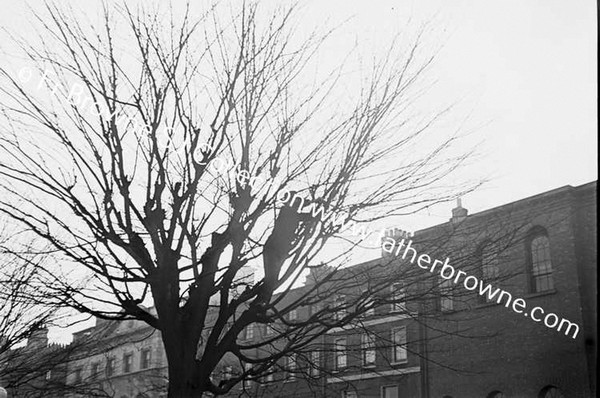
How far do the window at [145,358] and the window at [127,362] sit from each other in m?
1.33

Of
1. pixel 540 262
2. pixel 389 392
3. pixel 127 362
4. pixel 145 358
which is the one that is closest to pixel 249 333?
pixel 145 358

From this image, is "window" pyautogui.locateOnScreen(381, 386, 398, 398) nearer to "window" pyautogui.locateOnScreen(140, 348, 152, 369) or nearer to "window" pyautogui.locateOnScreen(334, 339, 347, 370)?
"window" pyautogui.locateOnScreen(334, 339, 347, 370)

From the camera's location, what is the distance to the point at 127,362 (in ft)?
142

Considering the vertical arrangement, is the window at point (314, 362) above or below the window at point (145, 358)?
above

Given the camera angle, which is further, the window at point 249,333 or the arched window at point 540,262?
the window at point 249,333

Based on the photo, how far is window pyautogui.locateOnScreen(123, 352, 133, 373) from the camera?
4281 cm

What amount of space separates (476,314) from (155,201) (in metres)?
18.6

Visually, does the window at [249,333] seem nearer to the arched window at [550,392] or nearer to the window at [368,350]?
the window at [368,350]

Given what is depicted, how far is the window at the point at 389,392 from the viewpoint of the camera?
88.7ft

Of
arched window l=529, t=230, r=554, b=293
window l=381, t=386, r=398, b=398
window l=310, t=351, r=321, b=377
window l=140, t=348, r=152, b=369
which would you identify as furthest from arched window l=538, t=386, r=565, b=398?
window l=140, t=348, r=152, b=369

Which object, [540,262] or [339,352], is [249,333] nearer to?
[339,352]

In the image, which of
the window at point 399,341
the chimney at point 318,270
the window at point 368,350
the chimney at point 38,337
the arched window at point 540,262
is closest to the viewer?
the chimney at point 318,270

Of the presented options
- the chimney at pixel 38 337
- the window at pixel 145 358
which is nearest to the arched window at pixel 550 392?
the chimney at pixel 38 337

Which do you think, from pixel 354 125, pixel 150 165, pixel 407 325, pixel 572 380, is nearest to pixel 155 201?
pixel 150 165
